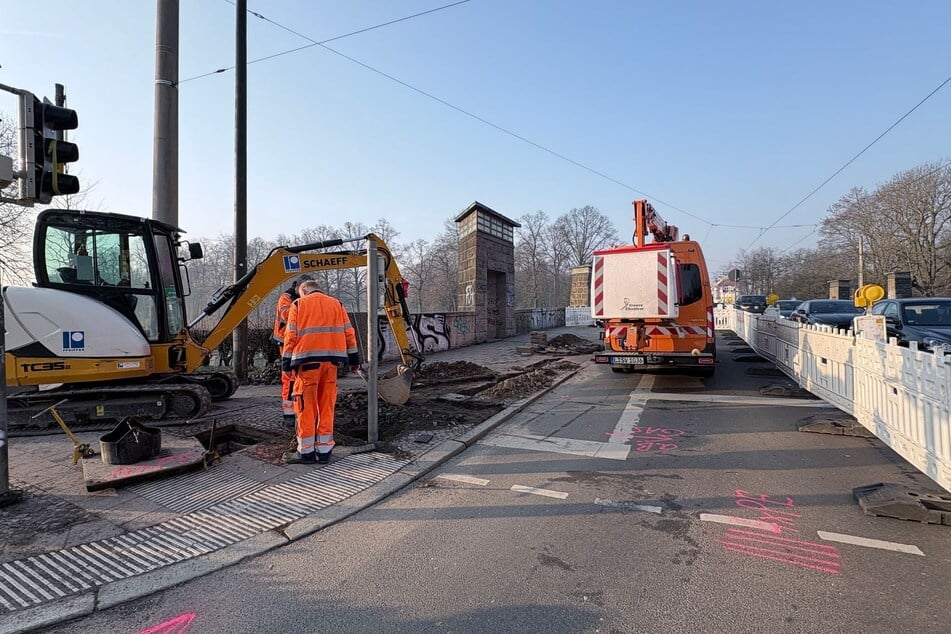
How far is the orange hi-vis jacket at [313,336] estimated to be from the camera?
505 cm

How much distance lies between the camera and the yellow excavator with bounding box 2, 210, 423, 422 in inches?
246

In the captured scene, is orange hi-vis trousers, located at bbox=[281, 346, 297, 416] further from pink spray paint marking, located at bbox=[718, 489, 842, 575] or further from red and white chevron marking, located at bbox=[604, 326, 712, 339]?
red and white chevron marking, located at bbox=[604, 326, 712, 339]

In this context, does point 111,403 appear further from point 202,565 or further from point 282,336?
point 202,565

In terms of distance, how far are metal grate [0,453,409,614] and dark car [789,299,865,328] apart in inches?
607

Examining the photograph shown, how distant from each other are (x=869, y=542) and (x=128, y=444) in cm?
665

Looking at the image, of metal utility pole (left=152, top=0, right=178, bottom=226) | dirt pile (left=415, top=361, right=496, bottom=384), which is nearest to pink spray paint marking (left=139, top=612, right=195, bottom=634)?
dirt pile (left=415, top=361, right=496, bottom=384)

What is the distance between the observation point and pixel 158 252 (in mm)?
7418

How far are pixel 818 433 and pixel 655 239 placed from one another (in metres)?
6.30

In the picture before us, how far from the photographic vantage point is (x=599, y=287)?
32.5 feet

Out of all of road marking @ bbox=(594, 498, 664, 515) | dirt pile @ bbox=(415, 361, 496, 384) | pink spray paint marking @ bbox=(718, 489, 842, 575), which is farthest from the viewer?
dirt pile @ bbox=(415, 361, 496, 384)

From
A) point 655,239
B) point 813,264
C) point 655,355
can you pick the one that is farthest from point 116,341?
point 813,264

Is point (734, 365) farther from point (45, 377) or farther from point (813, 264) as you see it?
point (813, 264)

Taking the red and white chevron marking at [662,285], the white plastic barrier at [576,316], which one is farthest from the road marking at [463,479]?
the white plastic barrier at [576,316]

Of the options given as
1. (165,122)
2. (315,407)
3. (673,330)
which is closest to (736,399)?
(673,330)
